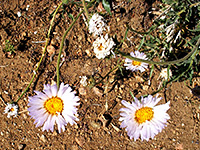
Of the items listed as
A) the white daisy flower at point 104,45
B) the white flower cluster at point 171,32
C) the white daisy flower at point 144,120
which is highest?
the white flower cluster at point 171,32

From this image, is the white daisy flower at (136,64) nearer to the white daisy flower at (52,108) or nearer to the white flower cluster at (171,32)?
the white flower cluster at (171,32)

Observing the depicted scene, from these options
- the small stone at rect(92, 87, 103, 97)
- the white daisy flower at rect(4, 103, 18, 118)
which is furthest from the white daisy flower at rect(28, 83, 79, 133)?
the small stone at rect(92, 87, 103, 97)

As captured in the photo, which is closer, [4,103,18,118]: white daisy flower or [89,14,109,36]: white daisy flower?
[89,14,109,36]: white daisy flower

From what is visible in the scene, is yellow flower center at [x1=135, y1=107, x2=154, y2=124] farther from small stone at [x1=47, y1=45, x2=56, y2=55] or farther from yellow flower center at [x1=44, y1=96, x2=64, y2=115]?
small stone at [x1=47, y1=45, x2=56, y2=55]

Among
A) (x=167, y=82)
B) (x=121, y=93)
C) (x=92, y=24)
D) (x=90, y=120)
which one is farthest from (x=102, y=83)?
(x=92, y=24)

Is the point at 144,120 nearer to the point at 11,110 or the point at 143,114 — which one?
the point at 143,114

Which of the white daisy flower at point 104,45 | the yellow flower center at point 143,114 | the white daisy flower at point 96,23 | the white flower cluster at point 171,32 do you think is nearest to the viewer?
the white daisy flower at point 104,45

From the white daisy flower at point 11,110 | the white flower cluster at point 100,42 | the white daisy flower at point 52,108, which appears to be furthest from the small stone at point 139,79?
the white daisy flower at point 11,110

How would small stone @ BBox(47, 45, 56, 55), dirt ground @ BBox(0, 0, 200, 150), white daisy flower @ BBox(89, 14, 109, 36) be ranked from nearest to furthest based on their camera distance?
white daisy flower @ BBox(89, 14, 109, 36) → dirt ground @ BBox(0, 0, 200, 150) → small stone @ BBox(47, 45, 56, 55)

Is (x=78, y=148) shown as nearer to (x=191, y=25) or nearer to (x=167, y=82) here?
(x=167, y=82)

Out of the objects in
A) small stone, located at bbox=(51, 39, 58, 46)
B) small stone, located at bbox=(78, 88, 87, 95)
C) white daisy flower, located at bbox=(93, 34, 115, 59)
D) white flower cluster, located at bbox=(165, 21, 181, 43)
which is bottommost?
white daisy flower, located at bbox=(93, 34, 115, 59)
